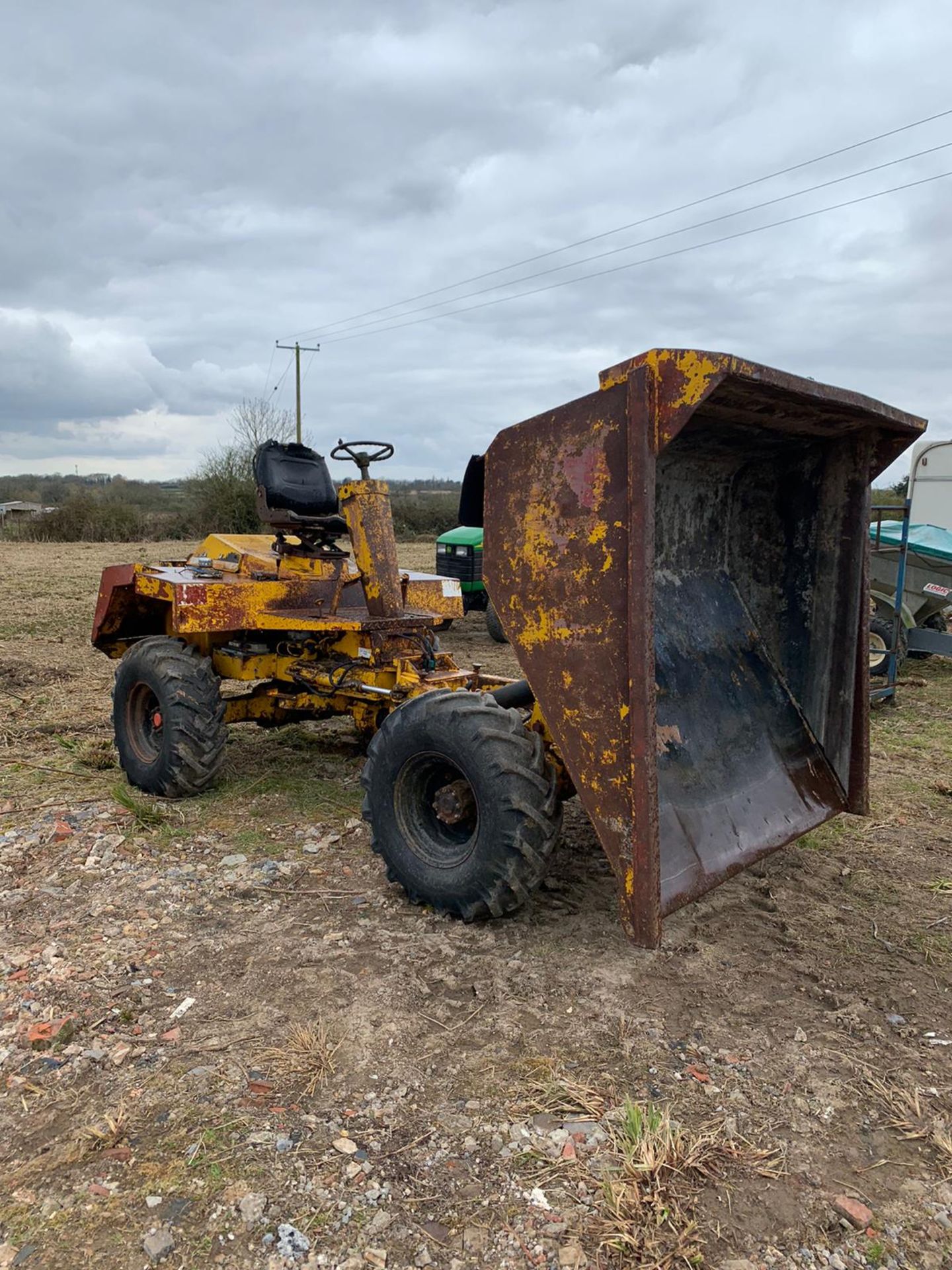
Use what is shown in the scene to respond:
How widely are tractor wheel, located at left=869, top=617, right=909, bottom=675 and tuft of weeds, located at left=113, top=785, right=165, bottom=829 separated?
6032mm

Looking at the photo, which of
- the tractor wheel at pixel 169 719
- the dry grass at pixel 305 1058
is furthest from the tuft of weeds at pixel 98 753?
the dry grass at pixel 305 1058

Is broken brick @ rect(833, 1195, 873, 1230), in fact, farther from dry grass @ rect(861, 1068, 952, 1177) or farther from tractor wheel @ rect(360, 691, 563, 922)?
tractor wheel @ rect(360, 691, 563, 922)

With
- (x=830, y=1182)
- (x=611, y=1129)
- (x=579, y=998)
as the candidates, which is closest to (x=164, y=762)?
(x=579, y=998)

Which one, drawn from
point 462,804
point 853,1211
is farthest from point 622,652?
point 853,1211

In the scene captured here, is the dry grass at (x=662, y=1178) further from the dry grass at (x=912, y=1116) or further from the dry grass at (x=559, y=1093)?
the dry grass at (x=912, y=1116)

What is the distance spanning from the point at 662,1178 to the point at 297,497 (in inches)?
162

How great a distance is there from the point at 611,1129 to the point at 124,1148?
1.21 metres

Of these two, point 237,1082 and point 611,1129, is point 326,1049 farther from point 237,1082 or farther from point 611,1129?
point 611,1129

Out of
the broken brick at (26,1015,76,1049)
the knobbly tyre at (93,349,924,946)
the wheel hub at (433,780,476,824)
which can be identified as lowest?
the broken brick at (26,1015,76,1049)

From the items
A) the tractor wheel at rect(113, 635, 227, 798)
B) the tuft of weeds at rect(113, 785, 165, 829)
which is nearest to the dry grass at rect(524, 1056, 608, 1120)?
the tuft of weeds at rect(113, 785, 165, 829)

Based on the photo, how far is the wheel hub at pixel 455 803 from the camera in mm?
3234

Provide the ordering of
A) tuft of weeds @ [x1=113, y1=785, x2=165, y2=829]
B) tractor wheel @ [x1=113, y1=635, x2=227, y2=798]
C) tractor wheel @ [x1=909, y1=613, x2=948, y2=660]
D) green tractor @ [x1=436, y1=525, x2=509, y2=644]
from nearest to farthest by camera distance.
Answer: tuft of weeds @ [x1=113, y1=785, x2=165, y2=829] < tractor wheel @ [x1=113, y1=635, x2=227, y2=798] < tractor wheel @ [x1=909, y1=613, x2=948, y2=660] < green tractor @ [x1=436, y1=525, x2=509, y2=644]

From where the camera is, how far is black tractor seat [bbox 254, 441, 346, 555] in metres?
5.13

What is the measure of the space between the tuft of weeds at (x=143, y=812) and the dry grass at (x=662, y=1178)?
299 centimetres
